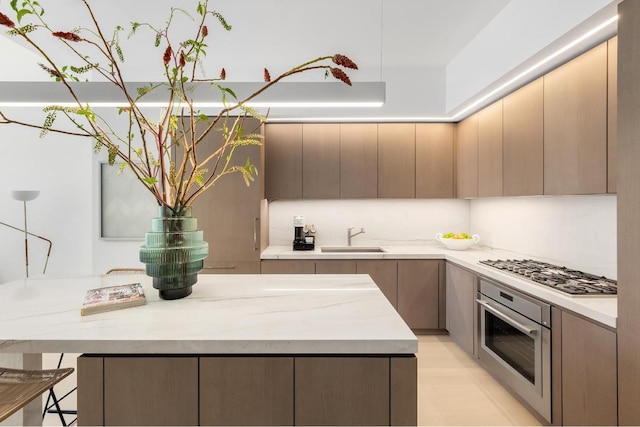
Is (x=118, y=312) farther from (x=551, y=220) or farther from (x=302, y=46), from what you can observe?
(x=551, y=220)

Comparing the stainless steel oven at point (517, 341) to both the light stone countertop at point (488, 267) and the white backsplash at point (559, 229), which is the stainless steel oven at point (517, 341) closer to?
the light stone countertop at point (488, 267)

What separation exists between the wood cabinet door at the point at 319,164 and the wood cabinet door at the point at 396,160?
507 millimetres

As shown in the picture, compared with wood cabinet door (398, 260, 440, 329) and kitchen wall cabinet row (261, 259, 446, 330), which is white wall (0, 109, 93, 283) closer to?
kitchen wall cabinet row (261, 259, 446, 330)

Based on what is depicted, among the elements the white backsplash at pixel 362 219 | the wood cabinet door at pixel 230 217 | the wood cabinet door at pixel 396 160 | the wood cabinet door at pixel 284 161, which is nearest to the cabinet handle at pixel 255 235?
the wood cabinet door at pixel 230 217

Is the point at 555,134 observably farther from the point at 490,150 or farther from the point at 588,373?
the point at 588,373

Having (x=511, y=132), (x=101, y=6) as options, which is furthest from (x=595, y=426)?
(x=101, y=6)

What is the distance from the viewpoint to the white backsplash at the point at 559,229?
2.23m

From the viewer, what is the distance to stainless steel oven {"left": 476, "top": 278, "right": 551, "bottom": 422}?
1.96m

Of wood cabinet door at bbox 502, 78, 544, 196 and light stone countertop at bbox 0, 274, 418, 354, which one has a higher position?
wood cabinet door at bbox 502, 78, 544, 196

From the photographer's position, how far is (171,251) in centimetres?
141

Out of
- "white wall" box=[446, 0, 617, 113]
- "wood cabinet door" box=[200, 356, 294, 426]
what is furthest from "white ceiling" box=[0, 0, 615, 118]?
"wood cabinet door" box=[200, 356, 294, 426]

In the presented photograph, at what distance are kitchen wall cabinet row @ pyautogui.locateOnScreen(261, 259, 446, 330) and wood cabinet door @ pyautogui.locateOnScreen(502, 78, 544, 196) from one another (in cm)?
109

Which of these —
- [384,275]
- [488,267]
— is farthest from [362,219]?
[488,267]

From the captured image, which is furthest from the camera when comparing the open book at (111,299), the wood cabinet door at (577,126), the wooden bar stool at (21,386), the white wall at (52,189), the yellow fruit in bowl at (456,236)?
the white wall at (52,189)
